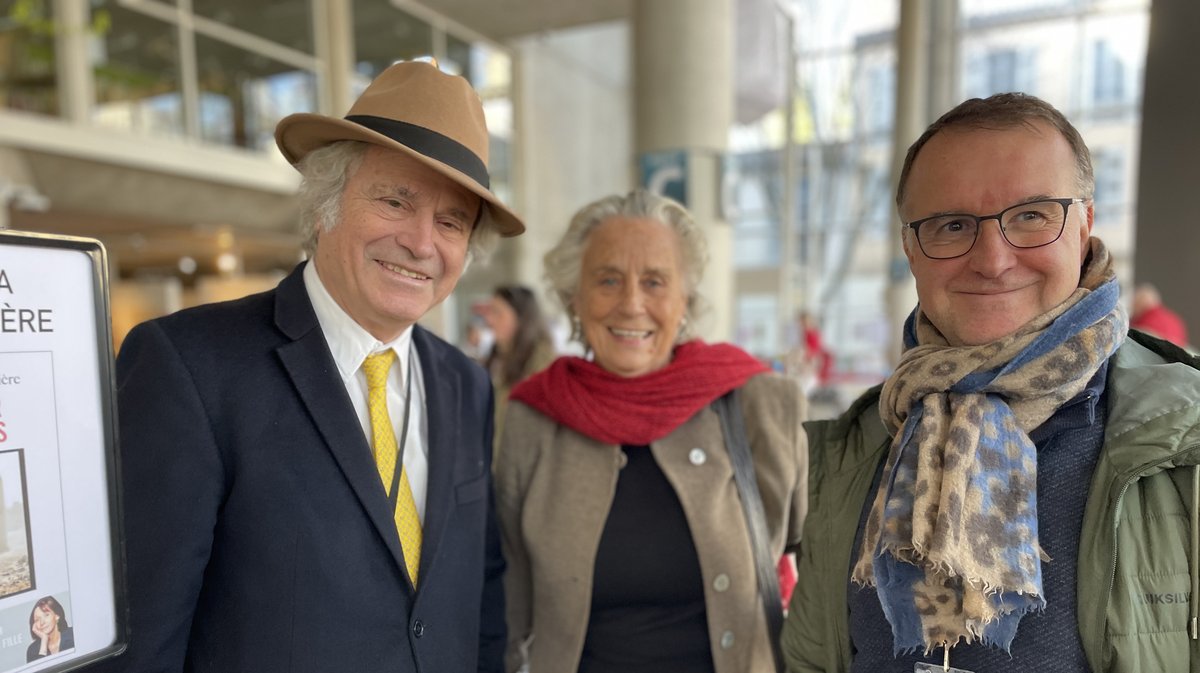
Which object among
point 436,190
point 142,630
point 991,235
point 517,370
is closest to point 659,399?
point 436,190

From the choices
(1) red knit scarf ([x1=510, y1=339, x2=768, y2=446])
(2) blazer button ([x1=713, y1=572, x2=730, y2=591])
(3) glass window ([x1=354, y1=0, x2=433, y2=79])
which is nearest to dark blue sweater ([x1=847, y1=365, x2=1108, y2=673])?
(2) blazer button ([x1=713, y1=572, x2=730, y2=591])

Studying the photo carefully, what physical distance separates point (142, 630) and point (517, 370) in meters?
3.45

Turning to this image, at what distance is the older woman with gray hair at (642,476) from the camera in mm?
1634

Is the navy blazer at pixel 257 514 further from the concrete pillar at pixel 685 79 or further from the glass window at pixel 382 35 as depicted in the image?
the glass window at pixel 382 35

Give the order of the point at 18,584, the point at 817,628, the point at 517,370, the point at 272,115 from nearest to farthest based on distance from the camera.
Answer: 1. the point at 18,584
2. the point at 817,628
3. the point at 517,370
4. the point at 272,115

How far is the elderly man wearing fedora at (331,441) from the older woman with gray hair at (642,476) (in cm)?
26

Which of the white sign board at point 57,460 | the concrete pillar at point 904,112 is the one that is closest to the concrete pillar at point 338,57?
the white sign board at point 57,460

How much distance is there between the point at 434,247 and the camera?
1.39 metres

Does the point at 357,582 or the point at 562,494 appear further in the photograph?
the point at 562,494

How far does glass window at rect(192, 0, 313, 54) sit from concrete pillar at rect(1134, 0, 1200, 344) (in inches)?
350

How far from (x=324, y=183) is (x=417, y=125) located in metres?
0.21

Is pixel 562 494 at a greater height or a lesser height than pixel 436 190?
lesser

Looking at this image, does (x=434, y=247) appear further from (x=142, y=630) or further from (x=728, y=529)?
(x=728, y=529)

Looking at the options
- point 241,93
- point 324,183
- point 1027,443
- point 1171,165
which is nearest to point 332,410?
point 324,183
